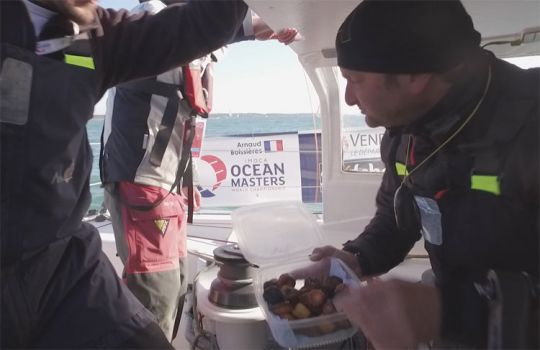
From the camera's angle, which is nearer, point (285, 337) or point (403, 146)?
point (285, 337)

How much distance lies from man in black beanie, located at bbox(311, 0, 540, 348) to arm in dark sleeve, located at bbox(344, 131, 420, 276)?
0.19 metres

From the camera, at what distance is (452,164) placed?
0.97 meters

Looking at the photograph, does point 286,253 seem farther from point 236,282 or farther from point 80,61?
point 80,61

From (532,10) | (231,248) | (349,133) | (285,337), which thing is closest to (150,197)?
(231,248)

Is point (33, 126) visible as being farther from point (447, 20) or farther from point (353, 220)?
point (353, 220)

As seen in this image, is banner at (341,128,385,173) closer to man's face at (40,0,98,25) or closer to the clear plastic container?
the clear plastic container

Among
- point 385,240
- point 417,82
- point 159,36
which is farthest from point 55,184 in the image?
point 385,240

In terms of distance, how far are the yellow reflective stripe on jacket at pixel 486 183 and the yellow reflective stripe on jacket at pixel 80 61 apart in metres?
0.86

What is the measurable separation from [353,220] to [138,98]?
141cm

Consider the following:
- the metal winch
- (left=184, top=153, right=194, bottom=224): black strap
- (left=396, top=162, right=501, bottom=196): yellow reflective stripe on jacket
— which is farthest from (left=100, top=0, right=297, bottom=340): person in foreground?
(left=396, top=162, right=501, bottom=196): yellow reflective stripe on jacket

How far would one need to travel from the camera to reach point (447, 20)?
938 millimetres

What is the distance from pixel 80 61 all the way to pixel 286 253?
0.89 m

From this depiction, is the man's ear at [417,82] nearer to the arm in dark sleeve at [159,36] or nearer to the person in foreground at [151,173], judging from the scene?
the arm in dark sleeve at [159,36]

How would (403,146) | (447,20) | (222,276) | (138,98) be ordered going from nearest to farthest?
(447,20) → (403,146) → (222,276) → (138,98)
